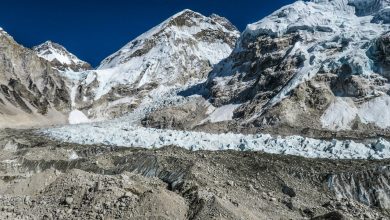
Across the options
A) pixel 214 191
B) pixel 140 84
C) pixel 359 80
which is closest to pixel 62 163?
pixel 214 191

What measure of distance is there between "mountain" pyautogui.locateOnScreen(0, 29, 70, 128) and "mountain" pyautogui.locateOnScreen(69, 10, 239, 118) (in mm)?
4989

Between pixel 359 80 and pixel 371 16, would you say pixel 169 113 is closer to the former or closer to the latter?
pixel 359 80

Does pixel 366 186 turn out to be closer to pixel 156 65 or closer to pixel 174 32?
pixel 156 65

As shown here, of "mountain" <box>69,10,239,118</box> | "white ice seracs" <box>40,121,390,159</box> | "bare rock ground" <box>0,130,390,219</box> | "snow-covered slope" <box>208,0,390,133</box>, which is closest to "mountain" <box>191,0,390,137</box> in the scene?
"snow-covered slope" <box>208,0,390,133</box>

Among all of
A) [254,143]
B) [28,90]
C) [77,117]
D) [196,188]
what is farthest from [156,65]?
[196,188]

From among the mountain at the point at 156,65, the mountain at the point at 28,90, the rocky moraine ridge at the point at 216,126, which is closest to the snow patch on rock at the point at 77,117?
the rocky moraine ridge at the point at 216,126

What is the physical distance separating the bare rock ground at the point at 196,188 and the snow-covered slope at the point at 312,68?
2491 cm

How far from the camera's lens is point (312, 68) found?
200 feet

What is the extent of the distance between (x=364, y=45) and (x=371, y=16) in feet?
55.4

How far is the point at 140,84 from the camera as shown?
11131cm

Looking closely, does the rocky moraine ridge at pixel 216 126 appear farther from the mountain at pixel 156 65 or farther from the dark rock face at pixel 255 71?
the mountain at pixel 156 65

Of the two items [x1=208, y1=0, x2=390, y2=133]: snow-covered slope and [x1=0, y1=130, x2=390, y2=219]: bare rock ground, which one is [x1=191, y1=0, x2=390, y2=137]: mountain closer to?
[x1=208, y1=0, x2=390, y2=133]: snow-covered slope

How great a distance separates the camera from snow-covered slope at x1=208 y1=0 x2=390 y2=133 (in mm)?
53094

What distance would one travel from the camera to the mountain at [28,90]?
85875 millimetres
